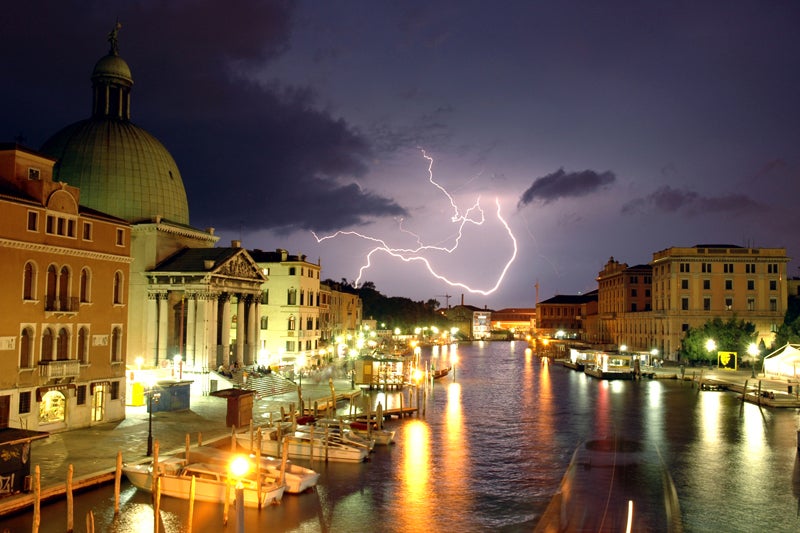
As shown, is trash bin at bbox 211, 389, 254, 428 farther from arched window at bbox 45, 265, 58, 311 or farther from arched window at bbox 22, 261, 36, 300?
arched window at bbox 22, 261, 36, 300

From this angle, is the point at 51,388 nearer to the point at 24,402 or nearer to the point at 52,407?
the point at 52,407

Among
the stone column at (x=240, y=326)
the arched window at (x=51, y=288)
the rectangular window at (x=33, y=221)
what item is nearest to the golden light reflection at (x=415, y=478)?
the arched window at (x=51, y=288)

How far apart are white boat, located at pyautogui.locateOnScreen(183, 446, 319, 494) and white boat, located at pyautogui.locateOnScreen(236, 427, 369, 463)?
15.3 feet

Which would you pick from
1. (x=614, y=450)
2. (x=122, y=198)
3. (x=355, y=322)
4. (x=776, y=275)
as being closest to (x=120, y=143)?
(x=122, y=198)

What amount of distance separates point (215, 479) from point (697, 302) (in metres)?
86.9

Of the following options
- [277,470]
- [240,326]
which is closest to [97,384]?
[277,470]

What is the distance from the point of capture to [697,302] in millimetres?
101875

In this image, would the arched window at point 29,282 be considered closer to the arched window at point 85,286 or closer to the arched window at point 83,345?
the arched window at point 85,286

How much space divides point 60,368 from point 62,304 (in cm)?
348

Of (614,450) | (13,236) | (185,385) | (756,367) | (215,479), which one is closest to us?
(215,479)

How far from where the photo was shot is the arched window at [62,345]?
39094 mm

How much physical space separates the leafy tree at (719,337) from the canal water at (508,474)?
89.3 feet

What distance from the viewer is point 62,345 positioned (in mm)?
39500

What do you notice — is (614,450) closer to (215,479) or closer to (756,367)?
(215,479)
